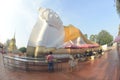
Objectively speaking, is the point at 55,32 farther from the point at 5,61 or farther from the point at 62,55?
the point at 5,61

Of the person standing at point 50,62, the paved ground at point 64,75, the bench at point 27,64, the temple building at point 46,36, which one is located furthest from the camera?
the temple building at point 46,36

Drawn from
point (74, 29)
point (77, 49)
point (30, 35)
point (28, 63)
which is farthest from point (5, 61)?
point (74, 29)

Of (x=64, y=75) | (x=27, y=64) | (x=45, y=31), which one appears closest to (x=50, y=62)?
(x=27, y=64)

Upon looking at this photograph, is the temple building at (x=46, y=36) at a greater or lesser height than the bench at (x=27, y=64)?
greater

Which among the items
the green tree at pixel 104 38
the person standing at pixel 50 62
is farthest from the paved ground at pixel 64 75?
the green tree at pixel 104 38

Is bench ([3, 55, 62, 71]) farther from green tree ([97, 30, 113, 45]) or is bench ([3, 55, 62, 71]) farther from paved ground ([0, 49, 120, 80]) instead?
green tree ([97, 30, 113, 45])

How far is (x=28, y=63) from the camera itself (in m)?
17.8

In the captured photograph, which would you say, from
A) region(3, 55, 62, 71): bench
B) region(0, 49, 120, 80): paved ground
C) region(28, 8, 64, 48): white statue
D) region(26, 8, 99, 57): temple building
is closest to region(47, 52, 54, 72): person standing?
region(3, 55, 62, 71): bench

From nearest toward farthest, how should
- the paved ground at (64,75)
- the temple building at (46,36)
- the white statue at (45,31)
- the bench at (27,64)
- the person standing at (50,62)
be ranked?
the paved ground at (64,75) < the person standing at (50,62) < the bench at (27,64) < the temple building at (46,36) < the white statue at (45,31)

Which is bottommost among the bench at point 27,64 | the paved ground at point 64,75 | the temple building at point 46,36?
the paved ground at point 64,75

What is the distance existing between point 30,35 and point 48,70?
33.1ft

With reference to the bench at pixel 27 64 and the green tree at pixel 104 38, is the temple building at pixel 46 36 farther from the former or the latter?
the green tree at pixel 104 38

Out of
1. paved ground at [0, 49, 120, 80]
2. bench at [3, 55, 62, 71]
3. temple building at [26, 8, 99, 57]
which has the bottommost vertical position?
paved ground at [0, 49, 120, 80]

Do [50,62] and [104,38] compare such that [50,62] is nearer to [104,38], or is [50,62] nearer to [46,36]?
[46,36]
